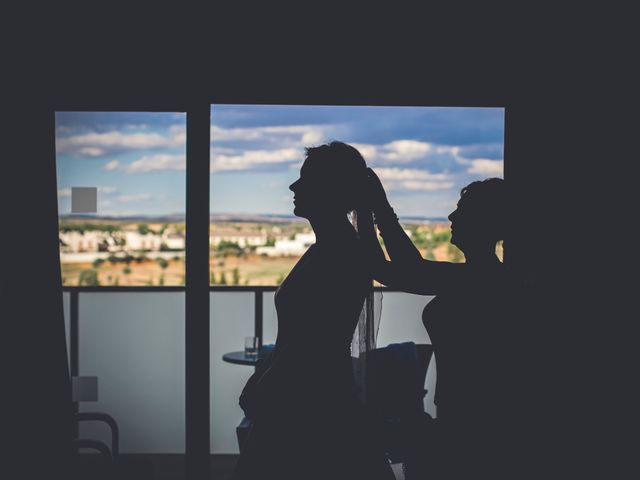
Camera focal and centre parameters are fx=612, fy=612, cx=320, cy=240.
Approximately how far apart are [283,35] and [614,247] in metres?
1.79

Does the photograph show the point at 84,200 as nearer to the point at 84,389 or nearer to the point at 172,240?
the point at 84,389

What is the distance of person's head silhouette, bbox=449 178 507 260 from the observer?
1.73 metres

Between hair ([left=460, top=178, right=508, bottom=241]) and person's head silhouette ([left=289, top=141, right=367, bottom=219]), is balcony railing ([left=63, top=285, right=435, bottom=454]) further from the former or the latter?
hair ([left=460, top=178, right=508, bottom=241])

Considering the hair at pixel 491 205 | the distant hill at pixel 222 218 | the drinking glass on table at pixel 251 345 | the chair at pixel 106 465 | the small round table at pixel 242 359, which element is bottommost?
the chair at pixel 106 465

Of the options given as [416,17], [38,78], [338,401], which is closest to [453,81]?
[416,17]

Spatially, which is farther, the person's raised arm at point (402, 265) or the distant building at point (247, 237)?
the distant building at point (247, 237)

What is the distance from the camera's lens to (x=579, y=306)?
278cm

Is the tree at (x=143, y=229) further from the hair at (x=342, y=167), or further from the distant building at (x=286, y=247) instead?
the hair at (x=342, y=167)

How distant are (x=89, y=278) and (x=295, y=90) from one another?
6.89 ft

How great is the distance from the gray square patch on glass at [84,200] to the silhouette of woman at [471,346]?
1.78m

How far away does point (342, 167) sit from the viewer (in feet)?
6.02

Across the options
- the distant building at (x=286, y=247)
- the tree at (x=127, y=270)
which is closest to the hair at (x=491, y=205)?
the distant building at (x=286, y=247)

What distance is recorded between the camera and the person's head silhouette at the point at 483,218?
1729 millimetres

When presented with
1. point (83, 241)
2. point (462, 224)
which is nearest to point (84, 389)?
point (83, 241)
